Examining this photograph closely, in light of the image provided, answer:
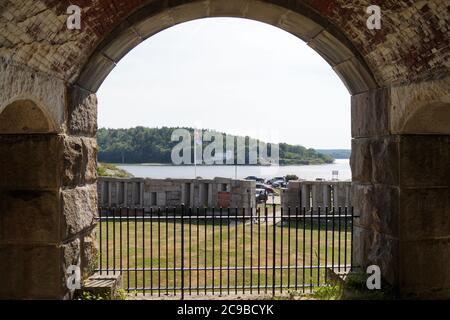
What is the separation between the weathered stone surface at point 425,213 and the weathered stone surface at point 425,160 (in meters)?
0.11

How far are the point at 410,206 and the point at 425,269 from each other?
838mm

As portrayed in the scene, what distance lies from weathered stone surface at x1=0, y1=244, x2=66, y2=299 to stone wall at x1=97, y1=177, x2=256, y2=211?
11880mm

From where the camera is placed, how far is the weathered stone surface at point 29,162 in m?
5.28

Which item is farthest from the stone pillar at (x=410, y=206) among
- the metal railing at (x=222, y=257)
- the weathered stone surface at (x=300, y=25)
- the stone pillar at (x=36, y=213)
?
the stone pillar at (x=36, y=213)

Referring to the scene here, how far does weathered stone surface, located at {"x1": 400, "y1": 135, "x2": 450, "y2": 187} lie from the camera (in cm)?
574

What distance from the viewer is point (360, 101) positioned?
6.59 m

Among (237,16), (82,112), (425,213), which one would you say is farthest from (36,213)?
(425,213)

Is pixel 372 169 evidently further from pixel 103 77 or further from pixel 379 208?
pixel 103 77

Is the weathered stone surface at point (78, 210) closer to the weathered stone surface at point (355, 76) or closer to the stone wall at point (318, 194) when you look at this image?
the weathered stone surface at point (355, 76)

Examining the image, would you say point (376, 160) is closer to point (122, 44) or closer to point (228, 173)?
point (122, 44)

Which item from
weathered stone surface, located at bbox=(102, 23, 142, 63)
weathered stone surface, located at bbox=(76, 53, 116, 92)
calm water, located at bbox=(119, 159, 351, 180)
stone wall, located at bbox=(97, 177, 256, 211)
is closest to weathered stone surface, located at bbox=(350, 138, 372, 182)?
weathered stone surface, located at bbox=(102, 23, 142, 63)

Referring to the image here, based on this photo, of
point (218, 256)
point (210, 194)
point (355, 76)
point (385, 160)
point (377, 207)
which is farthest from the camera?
point (210, 194)

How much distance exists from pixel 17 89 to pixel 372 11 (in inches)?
141
